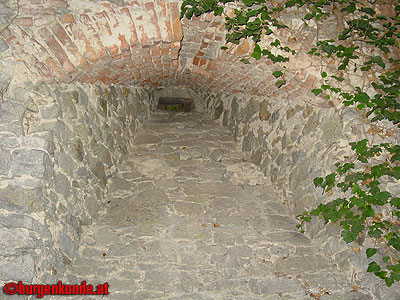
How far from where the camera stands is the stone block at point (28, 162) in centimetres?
217

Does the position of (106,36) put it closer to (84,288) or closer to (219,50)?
(219,50)

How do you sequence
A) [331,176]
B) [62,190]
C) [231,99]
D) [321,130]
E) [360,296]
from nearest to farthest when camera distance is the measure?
[360,296] < [62,190] < [331,176] < [321,130] < [231,99]

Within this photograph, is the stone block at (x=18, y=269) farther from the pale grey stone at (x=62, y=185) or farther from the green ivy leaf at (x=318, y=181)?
the green ivy leaf at (x=318, y=181)

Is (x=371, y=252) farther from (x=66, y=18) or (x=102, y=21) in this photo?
(x=66, y=18)

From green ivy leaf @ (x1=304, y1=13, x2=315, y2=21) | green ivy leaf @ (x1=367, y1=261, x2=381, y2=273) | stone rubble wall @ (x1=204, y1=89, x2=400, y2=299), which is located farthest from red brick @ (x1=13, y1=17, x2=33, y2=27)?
green ivy leaf @ (x1=367, y1=261, x2=381, y2=273)

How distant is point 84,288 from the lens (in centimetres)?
242

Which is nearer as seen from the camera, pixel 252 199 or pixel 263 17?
pixel 263 17

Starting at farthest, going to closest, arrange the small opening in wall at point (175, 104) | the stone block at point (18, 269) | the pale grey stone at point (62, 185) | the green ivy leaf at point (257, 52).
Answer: the small opening in wall at point (175, 104) → the green ivy leaf at point (257, 52) → the pale grey stone at point (62, 185) → the stone block at point (18, 269)

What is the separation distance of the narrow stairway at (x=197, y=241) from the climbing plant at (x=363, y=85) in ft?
1.76

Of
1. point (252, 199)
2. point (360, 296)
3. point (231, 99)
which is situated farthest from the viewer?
point (231, 99)

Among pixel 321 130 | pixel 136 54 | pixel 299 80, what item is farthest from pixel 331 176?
pixel 136 54

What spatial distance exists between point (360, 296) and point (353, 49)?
7.51 feet

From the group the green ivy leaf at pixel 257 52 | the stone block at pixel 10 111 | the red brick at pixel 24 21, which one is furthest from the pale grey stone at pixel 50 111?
the green ivy leaf at pixel 257 52

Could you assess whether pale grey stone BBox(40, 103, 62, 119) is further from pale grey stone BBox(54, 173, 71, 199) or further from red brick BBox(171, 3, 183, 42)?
red brick BBox(171, 3, 183, 42)
